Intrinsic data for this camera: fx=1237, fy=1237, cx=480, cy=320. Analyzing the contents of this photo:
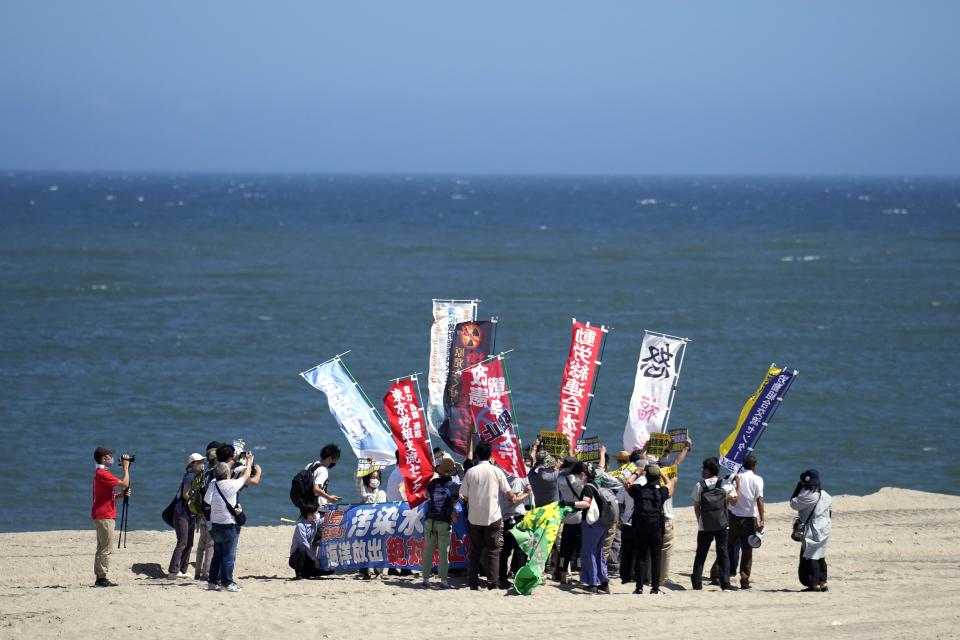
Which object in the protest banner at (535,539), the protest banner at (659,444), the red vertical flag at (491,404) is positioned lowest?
the protest banner at (535,539)

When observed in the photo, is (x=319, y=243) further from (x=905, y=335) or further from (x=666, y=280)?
(x=905, y=335)

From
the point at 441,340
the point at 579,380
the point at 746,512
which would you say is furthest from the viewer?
the point at 441,340

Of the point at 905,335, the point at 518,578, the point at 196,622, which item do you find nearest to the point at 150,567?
the point at 196,622

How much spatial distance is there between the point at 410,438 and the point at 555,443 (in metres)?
1.83

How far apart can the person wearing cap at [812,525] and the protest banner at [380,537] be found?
3062mm

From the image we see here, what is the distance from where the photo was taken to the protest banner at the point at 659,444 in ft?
40.0

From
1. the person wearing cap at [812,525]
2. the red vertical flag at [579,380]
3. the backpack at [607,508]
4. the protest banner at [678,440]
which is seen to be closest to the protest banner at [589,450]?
the red vertical flag at [579,380]

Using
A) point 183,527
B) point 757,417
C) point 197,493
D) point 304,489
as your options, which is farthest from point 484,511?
point 757,417

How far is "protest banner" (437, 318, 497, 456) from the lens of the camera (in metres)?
11.8

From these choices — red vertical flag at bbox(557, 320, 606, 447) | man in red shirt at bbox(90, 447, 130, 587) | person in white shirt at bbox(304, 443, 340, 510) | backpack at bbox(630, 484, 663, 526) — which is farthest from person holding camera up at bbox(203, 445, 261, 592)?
red vertical flag at bbox(557, 320, 606, 447)

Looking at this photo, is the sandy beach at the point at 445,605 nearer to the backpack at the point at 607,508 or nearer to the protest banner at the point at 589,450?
the backpack at the point at 607,508

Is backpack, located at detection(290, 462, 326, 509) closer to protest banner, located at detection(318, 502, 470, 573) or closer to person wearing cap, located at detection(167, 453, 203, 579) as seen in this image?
protest banner, located at detection(318, 502, 470, 573)

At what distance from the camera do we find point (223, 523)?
420 inches

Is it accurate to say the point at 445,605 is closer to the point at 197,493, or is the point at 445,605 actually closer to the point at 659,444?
the point at 197,493
